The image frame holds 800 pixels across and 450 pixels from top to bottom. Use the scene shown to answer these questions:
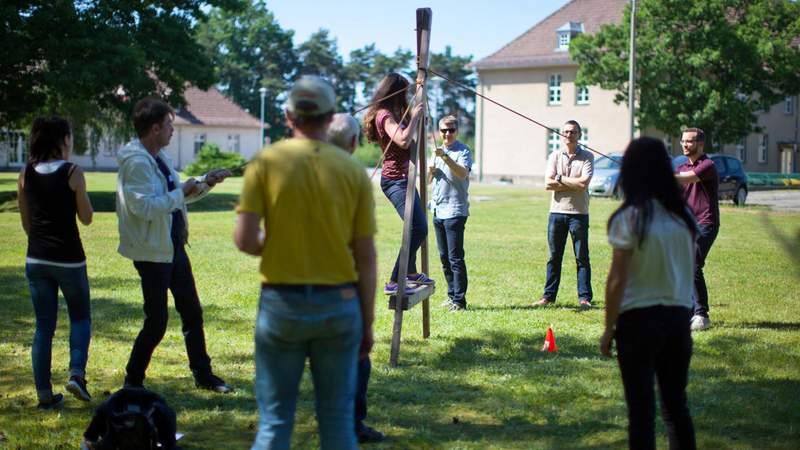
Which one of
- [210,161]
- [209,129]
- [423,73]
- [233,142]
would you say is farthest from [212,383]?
[233,142]

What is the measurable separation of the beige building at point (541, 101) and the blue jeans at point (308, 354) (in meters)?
49.4

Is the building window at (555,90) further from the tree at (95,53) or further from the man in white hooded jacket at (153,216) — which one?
the man in white hooded jacket at (153,216)

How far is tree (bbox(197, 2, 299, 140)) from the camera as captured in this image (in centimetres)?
9744

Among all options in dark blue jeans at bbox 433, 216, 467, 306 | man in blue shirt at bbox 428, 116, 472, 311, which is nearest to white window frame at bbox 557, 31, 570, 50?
man in blue shirt at bbox 428, 116, 472, 311

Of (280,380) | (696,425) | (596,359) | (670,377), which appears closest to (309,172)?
(280,380)

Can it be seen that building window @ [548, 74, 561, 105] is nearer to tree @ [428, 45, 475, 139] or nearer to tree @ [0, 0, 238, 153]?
tree @ [0, 0, 238, 153]

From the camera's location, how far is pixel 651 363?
4516mm

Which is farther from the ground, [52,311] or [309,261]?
[309,261]

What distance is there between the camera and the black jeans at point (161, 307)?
6.01 metres

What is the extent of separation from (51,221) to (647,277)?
3781 mm

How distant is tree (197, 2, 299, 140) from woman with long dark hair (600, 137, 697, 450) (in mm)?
93270

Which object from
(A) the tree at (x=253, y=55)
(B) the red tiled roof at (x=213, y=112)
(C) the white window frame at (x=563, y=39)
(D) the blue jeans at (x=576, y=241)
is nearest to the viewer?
(D) the blue jeans at (x=576, y=241)

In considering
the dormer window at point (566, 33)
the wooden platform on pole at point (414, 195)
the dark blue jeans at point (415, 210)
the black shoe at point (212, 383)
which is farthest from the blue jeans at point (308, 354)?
the dormer window at point (566, 33)

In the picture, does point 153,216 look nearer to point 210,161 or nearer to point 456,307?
point 456,307
